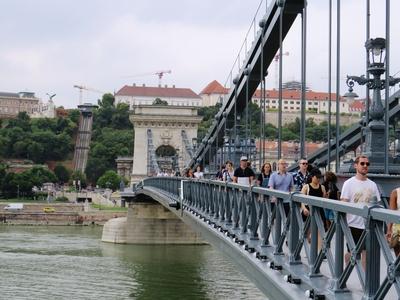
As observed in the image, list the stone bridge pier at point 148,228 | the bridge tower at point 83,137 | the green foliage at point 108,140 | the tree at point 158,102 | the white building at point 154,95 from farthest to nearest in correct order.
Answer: the white building at point 154,95
the tree at point 158,102
the bridge tower at point 83,137
the green foliage at point 108,140
the stone bridge pier at point 148,228

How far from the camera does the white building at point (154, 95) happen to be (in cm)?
13762

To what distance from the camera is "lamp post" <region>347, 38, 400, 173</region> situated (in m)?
8.98

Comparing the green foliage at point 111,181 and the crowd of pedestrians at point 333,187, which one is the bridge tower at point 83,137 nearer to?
the green foliage at point 111,181

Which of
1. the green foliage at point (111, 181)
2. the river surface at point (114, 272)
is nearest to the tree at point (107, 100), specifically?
the green foliage at point (111, 181)

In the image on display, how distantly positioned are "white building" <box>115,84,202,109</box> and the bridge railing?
127 meters

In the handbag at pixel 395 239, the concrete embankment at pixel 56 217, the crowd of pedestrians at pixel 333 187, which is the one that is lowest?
the concrete embankment at pixel 56 217

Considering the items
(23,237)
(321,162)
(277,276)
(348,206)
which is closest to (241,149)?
(321,162)

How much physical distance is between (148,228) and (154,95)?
339ft

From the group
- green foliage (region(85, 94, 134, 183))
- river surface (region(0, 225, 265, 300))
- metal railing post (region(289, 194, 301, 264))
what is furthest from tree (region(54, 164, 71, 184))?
metal railing post (region(289, 194, 301, 264))

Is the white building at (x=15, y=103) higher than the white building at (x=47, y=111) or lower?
higher

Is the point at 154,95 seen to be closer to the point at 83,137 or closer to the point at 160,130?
the point at 83,137

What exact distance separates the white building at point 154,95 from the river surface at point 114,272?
101 meters

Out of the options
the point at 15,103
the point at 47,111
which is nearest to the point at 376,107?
the point at 47,111

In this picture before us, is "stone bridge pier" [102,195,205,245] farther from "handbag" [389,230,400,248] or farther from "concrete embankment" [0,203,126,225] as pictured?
"handbag" [389,230,400,248]
